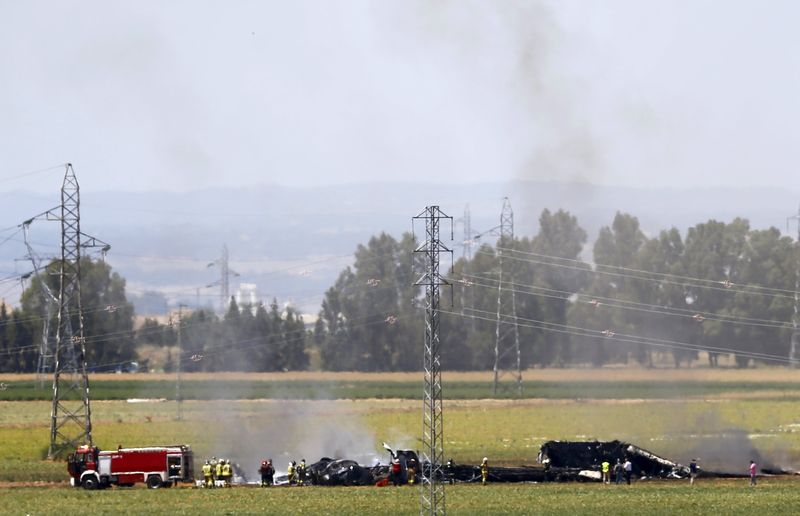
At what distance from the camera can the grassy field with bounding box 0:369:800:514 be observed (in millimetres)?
63500

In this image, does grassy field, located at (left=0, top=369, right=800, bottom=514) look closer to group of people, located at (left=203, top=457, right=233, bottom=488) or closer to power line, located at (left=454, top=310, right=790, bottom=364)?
group of people, located at (left=203, top=457, right=233, bottom=488)

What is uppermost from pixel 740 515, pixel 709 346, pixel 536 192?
pixel 536 192

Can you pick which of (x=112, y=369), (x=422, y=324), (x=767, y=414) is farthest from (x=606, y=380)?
(x=112, y=369)

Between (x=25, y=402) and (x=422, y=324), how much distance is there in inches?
2181

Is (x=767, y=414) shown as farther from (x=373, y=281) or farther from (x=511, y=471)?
(x=373, y=281)

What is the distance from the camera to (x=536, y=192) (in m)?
136

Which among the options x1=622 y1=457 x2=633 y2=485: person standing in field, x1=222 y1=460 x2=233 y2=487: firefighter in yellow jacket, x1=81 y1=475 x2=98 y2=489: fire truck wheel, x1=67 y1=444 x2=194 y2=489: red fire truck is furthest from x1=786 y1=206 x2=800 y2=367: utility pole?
x1=81 y1=475 x2=98 y2=489: fire truck wheel

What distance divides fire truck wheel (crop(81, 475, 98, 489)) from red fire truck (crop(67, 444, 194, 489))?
13.7 inches

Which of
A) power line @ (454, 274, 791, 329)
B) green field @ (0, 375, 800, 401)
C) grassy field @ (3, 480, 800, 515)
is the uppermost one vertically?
power line @ (454, 274, 791, 329)

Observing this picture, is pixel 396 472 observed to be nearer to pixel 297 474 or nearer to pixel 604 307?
pixel 297 474

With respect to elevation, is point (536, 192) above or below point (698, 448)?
above

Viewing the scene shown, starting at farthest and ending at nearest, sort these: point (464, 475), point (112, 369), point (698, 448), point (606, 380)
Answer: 1. point (112, 369)
2. point (606, 380)
3. point (698, 448)
4. point (464, 475)

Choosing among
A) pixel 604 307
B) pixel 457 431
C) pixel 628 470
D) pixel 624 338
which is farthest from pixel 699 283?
pixel 628 470

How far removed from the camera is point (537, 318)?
163625 millimetres
